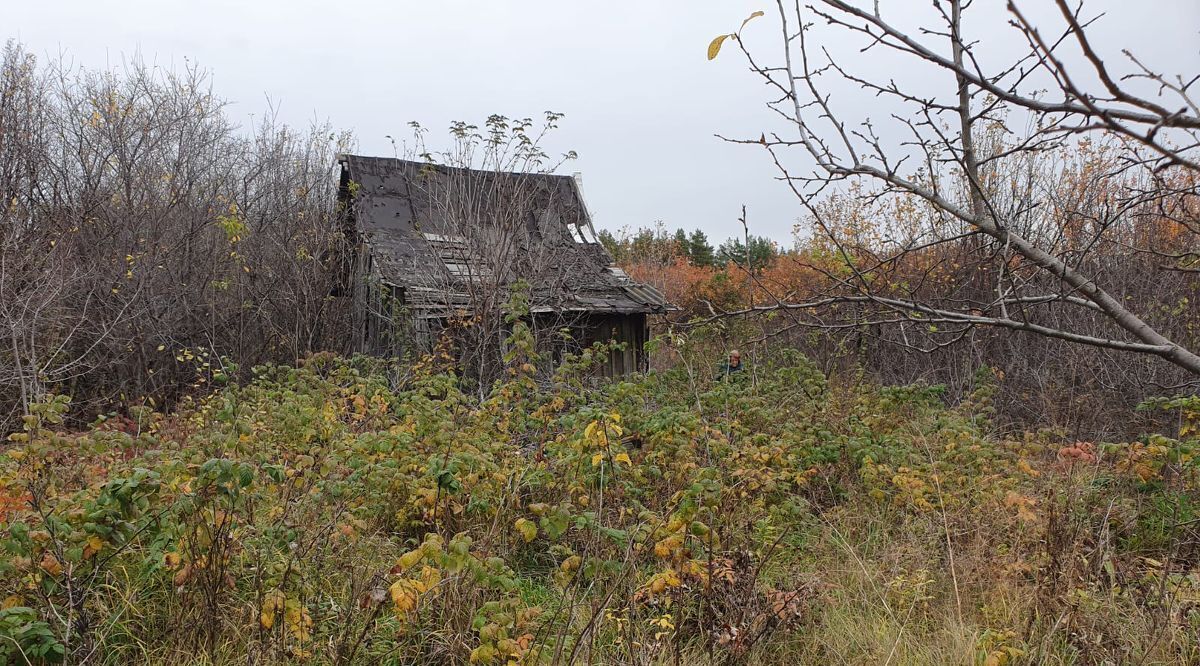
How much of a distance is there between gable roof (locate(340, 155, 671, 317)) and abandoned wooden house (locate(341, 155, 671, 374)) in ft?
0.06

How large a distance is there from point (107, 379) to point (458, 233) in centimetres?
701

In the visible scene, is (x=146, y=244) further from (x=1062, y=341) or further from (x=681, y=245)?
(x=681, y=245)

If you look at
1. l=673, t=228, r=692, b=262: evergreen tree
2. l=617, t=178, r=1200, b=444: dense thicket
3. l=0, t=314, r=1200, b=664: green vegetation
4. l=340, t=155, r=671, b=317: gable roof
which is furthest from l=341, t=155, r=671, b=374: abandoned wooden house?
l=673, t=228, r=692, b=262: evergreen tree

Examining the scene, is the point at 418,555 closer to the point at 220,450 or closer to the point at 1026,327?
the point at 220,450

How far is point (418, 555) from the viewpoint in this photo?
2539mm

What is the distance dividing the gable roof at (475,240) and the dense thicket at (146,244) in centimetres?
131

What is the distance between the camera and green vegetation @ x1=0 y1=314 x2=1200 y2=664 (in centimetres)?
283

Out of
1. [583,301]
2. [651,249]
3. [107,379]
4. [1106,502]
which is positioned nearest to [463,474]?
[1106,502]

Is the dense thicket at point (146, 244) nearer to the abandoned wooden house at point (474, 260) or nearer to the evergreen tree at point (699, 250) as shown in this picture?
the abandoned wooden house at point (474, 260)

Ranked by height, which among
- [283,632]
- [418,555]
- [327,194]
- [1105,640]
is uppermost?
[327,194]

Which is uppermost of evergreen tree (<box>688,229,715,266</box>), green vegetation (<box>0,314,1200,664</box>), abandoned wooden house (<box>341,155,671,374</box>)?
evergreen tree (<box>688,229,715,266</box>)

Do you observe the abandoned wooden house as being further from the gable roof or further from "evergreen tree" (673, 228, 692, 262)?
"evergreen tree" (673, 228, 692, 262)

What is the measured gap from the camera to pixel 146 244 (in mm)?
12633

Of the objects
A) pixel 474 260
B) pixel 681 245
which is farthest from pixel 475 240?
pixel 681 245
